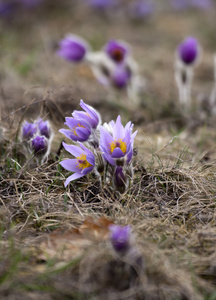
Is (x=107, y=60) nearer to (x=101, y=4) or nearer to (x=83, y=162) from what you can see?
(x=83, y=162)

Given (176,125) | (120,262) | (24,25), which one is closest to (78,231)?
(120,262)

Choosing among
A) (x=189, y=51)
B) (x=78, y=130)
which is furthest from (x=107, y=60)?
(x=78, y=130)

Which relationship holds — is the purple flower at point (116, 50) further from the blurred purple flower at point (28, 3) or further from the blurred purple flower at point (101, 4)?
the blurred purple flower at point (101, 4)

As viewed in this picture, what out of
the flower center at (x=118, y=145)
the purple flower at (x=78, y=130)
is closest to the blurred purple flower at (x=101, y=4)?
the purple flower at (x=78, y=130)

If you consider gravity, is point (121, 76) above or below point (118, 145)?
below

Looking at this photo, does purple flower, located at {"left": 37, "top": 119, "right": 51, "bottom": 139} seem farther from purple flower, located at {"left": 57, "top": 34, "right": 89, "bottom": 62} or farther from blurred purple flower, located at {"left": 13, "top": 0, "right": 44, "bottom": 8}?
blurred purple flower, located at {"left": 13, "top": 0, "right": 44, "bottom": 8}
